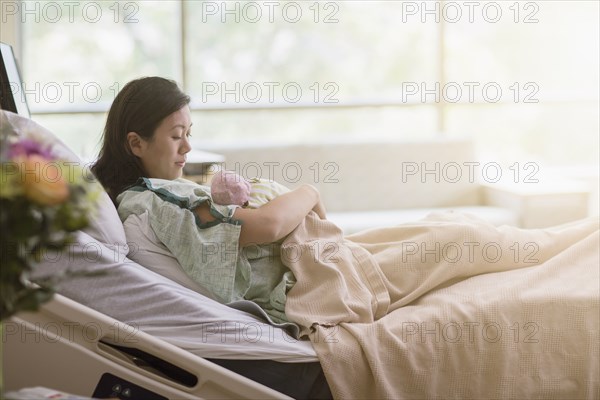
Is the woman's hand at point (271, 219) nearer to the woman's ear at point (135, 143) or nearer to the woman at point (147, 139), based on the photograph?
the woman at point (147, 139)

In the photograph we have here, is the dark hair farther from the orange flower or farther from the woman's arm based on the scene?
the orange flower

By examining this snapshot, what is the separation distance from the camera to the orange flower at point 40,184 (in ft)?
3.03

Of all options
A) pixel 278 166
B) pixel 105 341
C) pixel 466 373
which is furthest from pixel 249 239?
pixel 278 166

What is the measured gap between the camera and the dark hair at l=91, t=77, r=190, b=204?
2.12 m

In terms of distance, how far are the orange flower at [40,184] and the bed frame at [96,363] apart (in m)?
0.74

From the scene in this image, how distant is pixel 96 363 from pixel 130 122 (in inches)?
26.5

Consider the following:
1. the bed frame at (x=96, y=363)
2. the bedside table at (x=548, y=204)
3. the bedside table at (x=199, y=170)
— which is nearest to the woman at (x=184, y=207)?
the bed frame at (x=96, y=363)

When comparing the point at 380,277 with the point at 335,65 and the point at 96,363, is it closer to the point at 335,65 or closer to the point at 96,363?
the point at 96,363

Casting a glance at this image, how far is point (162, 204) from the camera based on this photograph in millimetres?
1970

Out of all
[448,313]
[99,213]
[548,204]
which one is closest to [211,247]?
[99,213]

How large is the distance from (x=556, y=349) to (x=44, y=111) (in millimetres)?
3372

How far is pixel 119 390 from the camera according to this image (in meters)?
1.71

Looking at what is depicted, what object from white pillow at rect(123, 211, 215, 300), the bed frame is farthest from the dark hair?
the bed frame

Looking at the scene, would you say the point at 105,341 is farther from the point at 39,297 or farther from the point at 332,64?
the point at 332,64
